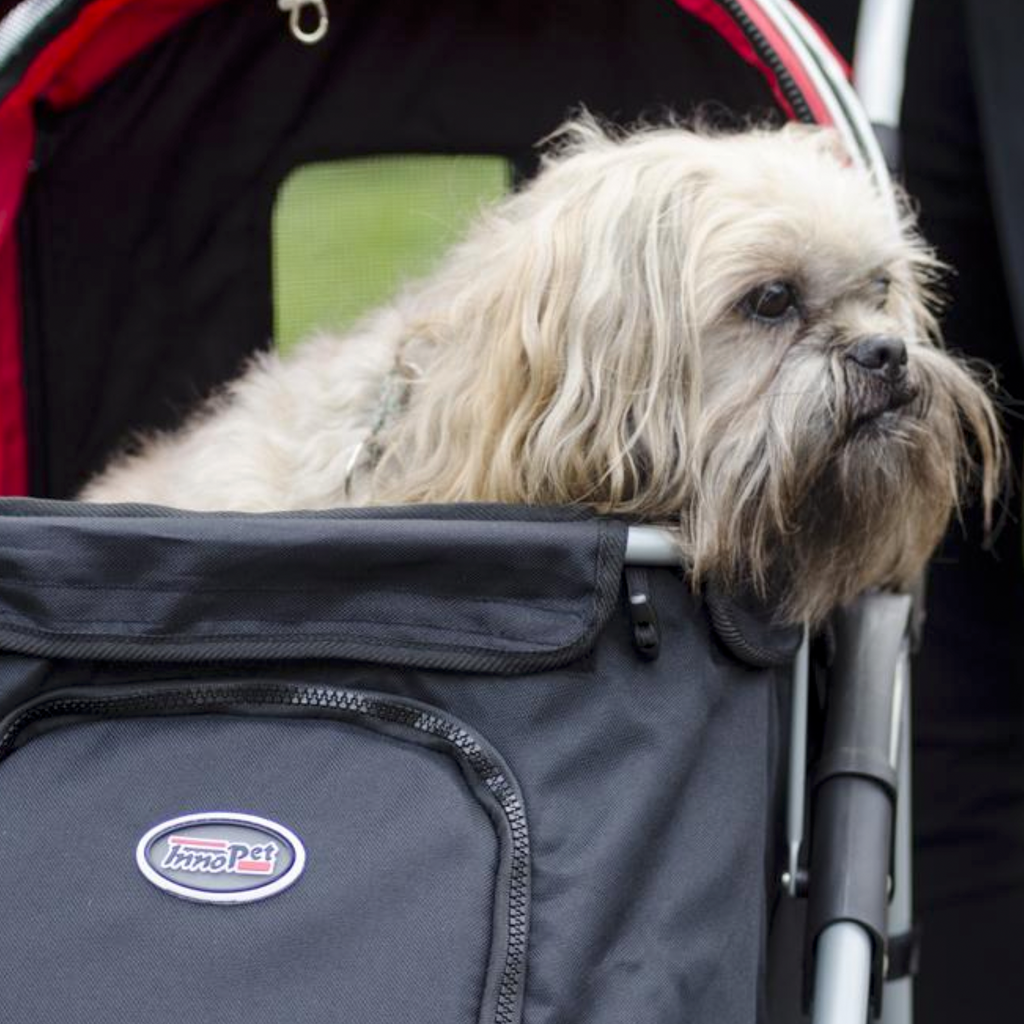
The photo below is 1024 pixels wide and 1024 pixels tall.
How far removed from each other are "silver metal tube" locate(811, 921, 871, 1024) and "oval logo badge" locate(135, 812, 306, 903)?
0.50 metres

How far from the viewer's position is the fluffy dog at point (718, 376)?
1585mm

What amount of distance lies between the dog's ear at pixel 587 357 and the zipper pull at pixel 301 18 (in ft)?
1.60

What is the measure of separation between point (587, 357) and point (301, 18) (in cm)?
89

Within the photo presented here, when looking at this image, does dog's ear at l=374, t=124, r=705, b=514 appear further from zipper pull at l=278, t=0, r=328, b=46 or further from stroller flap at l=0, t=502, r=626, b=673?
zipper pull at l=278, t=0, r=328, b=46

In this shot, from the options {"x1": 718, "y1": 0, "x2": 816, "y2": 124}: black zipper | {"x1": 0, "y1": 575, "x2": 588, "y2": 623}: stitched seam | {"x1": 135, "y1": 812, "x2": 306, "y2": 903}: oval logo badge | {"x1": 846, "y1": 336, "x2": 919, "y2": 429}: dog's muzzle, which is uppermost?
{"x1": 718, "y1": 0, "x2": 816, "y2": 124}: black zipper

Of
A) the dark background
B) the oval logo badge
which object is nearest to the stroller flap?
the oval logo badge

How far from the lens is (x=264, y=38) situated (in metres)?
2.32

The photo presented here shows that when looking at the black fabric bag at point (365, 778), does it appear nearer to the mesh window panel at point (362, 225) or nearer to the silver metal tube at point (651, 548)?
the silver metal tube at point (651, 548)

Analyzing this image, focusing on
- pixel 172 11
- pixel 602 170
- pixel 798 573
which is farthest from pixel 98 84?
pixel 798 573

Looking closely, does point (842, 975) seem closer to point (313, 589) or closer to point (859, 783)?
point (859, 783)

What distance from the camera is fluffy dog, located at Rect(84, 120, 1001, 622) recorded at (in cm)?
158

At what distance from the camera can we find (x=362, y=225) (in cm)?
238

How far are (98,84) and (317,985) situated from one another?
60.1 inches

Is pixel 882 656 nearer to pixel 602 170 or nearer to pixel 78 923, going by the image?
pixel 602 170
